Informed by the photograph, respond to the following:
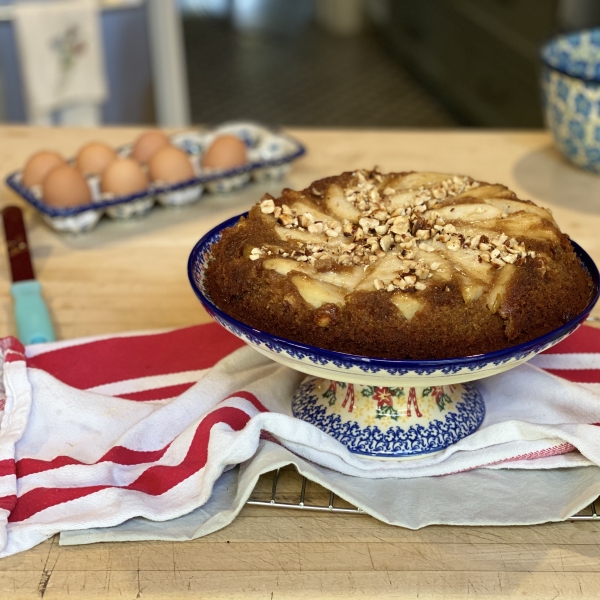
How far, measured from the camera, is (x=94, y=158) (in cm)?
137

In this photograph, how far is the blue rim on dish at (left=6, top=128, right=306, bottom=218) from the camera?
124cm

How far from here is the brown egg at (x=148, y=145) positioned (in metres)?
1.42

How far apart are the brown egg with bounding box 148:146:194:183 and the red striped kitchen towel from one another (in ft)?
1.38

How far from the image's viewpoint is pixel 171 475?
76 centimetres

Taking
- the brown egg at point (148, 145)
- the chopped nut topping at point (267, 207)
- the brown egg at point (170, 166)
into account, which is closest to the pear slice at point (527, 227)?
the chopped nut topping at point (267, 207)

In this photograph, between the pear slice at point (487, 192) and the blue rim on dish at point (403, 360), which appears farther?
the pear slice at point (487, 192)

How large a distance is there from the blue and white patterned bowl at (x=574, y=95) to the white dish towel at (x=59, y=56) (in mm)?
1327

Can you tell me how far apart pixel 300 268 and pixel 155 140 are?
0.77 m

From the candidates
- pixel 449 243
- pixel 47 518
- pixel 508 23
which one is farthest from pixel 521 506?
pixel 508 23

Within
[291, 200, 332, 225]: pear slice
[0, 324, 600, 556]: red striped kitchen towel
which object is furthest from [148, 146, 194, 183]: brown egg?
[291, 200, 332, 225]: pear slice

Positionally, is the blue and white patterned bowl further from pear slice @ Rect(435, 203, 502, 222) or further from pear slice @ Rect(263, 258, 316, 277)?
pear slice @ Rect(263, 258, 316, 277)

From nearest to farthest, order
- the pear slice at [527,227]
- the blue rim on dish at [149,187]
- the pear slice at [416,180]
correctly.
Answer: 1. the pear slice at [527,227]
2. the pear slice at [416,180]
3. the blue rim on dish at [149,187]

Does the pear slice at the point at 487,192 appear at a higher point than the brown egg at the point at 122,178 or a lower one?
higher

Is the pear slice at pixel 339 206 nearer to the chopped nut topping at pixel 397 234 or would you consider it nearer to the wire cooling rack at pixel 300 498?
the chopped nut topping at pixel 397 234
